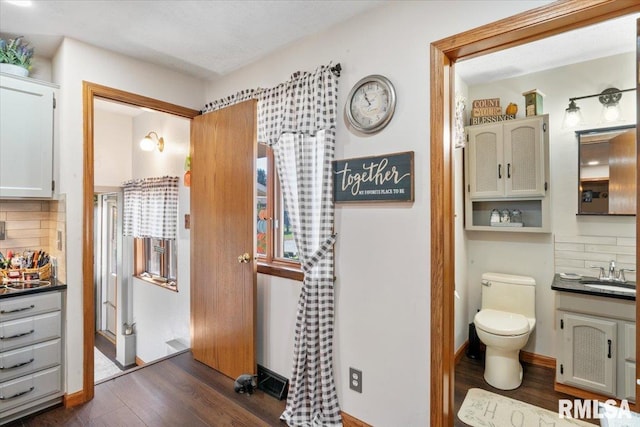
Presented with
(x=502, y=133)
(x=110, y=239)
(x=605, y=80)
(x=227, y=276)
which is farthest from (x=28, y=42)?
(x=605, y=80)

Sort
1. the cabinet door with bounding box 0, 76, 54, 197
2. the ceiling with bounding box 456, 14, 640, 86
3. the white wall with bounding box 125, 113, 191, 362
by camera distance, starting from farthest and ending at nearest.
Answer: the white wall with bounding box 125, 113, 191, 362, the ceiling with bounding box 456, 14, 640, 86, the cabinet door with bounding box 0, 76, 54, 197

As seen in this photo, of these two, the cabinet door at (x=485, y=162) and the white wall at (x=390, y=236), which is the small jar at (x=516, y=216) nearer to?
the cabinet door at (x=485, y=162)

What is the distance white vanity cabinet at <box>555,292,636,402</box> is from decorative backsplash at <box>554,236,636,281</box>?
407 mm

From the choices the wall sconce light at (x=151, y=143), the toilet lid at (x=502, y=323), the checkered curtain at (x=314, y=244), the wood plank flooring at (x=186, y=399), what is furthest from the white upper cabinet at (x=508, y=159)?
the wall sconce light at (x=151, y=143)

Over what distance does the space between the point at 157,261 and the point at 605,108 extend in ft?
15.3

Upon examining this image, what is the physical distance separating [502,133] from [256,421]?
2.97 m

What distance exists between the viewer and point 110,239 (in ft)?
14.5

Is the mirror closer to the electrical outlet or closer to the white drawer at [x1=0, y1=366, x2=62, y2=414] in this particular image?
the electrical outlet

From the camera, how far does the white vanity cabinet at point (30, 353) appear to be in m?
1.90

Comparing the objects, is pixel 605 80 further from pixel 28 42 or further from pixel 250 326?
pixel 28 42

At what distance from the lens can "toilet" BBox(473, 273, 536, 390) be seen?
236cm

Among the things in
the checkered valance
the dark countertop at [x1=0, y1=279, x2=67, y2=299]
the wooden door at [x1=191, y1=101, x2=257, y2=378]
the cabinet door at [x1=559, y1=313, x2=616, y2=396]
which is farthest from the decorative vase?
the cabinet door at [x1=559, y1=313, x2=616, y2=396]

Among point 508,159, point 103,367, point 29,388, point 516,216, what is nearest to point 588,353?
point 516,216

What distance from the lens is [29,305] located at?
1.98 meters
